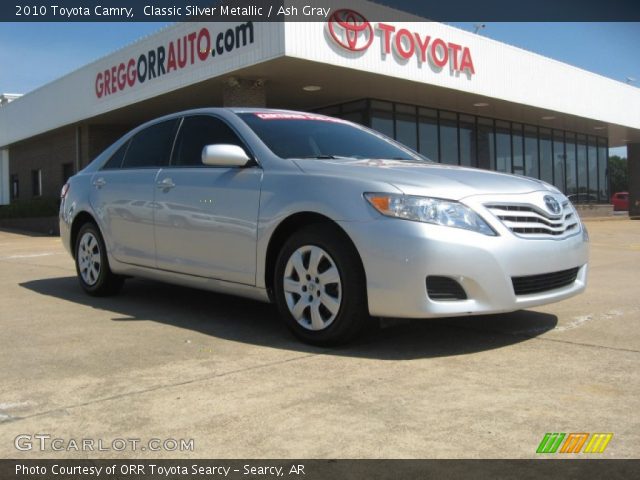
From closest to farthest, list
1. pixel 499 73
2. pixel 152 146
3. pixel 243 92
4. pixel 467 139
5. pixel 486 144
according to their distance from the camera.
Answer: pixel 152 146 → pixel 243 92 → pixel 499 73 → pixel 467 139 → pixel 486 144

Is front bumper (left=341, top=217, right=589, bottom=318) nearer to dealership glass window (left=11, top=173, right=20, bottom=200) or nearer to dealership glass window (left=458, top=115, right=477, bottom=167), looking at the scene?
dealership glass window (left=458, top=115, right=477, bottom=167)

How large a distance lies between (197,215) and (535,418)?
290cm

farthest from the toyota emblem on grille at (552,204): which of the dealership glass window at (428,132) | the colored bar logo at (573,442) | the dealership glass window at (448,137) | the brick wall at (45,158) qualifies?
the brick wall at (45,158)

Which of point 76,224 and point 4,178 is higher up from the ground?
point 4,178

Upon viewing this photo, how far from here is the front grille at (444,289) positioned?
367cm

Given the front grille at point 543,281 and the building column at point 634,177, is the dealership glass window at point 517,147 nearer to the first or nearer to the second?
the building column at point 634,177

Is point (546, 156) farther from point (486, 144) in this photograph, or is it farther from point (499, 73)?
point (499, 73)

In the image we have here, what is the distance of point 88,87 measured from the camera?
20.0 meters

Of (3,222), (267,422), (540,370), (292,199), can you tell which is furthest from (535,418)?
(3,222)

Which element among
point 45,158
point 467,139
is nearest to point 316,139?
point 467,139

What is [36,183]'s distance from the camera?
28.6 metres

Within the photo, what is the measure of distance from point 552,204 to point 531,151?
21.4 meters

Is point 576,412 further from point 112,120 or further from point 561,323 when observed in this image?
point 112,120

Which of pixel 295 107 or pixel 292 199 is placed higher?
pixel 295 107
